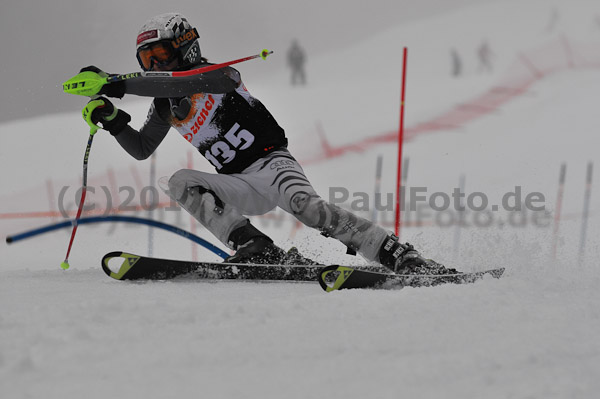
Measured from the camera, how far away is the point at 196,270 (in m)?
2.85

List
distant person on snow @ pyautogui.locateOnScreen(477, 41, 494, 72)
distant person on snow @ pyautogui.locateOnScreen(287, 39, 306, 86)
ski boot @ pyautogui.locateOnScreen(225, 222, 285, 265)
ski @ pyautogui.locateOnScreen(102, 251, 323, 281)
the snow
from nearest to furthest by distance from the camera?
the snow → ski @ pyautogui.locateOnScreen(102, 251, 323, 281) → ski boot @ pyautogui.locateOnScreen(225, 222, 285, 265) → distant person on snow @ pyautogui.locateOnScreen(287, 39, 306, 86) → distant person on snow @ pyautogui.locateOnScreen(477, 41, 494, 72)

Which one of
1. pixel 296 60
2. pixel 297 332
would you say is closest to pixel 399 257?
pixel 297 332

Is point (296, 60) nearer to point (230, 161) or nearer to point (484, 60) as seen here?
point (484, 60)

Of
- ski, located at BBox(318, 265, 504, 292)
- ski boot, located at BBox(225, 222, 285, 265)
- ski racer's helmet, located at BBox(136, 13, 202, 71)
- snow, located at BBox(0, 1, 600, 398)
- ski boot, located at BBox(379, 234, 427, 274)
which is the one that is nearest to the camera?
snow, located at BBox(0, 1, 600, 398)

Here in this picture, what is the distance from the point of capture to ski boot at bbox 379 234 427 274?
288cm

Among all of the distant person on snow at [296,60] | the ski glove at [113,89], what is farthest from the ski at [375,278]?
the distant person on snow at [296,60]

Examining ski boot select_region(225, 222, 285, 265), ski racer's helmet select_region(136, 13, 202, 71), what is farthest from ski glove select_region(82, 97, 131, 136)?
ski boot select_region(225, 222, 285, 265)

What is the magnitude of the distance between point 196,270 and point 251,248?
1.01 feet

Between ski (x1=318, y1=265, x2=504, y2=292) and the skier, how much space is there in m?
0.19

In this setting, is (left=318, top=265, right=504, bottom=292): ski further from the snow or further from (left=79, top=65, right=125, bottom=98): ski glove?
(left=79, top=65, right=125, bottom=98): ski glove

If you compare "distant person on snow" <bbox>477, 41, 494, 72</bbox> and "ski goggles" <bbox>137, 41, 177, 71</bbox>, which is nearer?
"ski goggles" <bbox>137, 41, 177, 71</bbox>

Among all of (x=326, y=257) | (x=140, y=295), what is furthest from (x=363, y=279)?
(x=326, y=257)

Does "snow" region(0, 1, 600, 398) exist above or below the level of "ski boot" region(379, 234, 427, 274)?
below

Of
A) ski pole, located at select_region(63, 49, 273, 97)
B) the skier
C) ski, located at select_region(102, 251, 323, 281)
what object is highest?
ski pole, located at select_region(63, 49, 273, 97)
